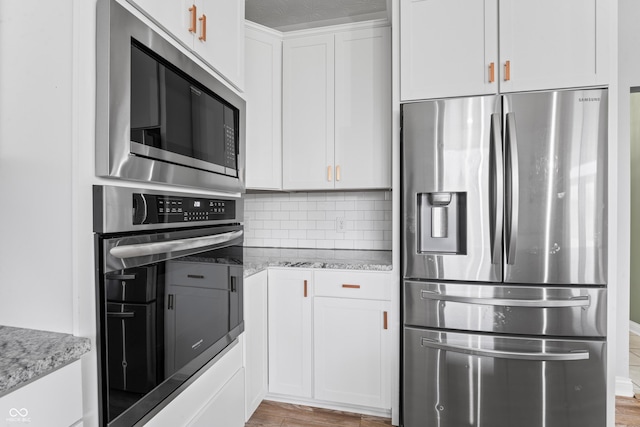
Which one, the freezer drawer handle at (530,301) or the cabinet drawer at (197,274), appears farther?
the freezer drawer handle at (530,301)

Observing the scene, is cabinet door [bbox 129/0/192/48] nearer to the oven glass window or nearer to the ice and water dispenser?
the oven glass window

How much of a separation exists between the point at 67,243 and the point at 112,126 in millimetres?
293

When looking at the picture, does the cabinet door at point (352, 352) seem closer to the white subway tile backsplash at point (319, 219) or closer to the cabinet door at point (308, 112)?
the white subway tile backsplash at point (319, 219)

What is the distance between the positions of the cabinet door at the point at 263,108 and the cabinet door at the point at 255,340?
26.7 inches

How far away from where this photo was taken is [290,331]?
208 cm

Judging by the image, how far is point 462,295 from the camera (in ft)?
5.65

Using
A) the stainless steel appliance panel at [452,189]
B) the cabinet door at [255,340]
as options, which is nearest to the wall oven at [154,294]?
the cabinet door at [255,340]

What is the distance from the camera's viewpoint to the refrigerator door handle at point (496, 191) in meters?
1.67

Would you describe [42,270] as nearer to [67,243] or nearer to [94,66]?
[67,243]

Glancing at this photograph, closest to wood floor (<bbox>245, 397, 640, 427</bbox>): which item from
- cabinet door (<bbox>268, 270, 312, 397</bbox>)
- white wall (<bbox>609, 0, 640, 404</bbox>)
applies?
cabinet door (<bbox>268, 270, 312, 397</bbox>)

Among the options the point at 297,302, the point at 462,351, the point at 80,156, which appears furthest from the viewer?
the point at 297,302

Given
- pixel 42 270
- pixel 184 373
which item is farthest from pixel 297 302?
pixel 42 270

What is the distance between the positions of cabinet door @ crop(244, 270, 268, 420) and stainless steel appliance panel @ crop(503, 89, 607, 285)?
1314 mm

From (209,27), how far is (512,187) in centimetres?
153
